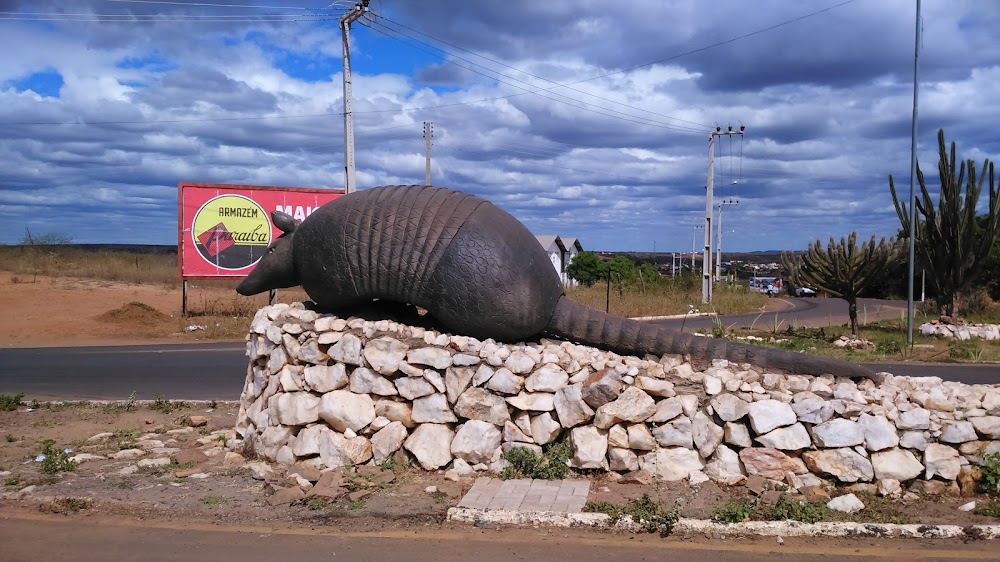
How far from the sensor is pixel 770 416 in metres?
5.99

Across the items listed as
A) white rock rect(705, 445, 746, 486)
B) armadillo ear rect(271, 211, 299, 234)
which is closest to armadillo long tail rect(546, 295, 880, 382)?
white rock rect(705, 445, 746, 486)

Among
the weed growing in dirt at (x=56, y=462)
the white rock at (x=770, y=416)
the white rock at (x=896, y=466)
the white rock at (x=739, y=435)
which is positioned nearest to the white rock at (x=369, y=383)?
the weed growing in dirt at (x=56, y=462)

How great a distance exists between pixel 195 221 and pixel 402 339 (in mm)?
17524

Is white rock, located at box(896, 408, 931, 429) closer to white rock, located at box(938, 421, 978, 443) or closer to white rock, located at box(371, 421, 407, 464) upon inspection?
white rock, located at box(938, 421, 978, 443)

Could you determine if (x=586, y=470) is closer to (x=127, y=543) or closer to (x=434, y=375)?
(x=434, y=375)

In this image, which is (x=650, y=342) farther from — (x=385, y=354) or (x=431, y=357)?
(x=385, y=354)

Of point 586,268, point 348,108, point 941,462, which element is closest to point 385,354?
point 941,462

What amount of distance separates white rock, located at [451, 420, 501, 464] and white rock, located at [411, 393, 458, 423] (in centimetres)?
18

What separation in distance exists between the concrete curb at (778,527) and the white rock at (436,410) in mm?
1372

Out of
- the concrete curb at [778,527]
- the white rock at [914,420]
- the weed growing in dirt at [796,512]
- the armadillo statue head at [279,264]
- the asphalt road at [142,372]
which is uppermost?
the armadillo statue head at [279,264]

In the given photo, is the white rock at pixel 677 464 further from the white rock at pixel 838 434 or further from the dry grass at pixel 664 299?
the dry grass at pixel 664 299

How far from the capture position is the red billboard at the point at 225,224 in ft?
72.5

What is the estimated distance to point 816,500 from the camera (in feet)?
18.6

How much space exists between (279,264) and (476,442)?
296cm
